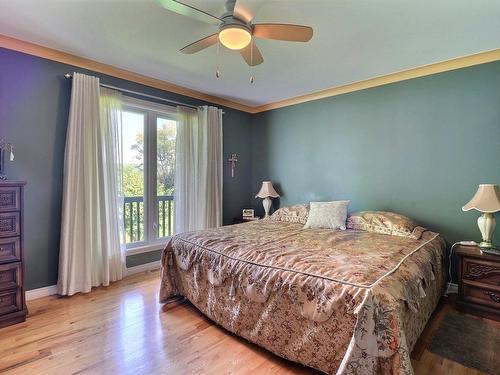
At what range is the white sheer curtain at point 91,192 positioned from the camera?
2807 mm

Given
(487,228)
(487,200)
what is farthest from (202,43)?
(487,228)

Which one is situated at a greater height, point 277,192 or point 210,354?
point 277,192

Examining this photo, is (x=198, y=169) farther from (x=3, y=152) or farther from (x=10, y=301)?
(x=10, y=301)

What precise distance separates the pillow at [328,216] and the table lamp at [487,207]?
1.18 meters

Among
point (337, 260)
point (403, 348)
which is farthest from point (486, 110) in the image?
point (403, 348)

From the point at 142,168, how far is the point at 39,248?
4.68ft

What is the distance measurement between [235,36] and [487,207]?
2619 mm

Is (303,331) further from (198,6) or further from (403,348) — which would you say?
(198,6)

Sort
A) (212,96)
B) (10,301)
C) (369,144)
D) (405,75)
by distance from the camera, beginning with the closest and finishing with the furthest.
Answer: (10,301)
(405,75)
(369,144)
(212,96)

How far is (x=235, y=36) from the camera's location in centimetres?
188

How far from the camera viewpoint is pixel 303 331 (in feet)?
5.43

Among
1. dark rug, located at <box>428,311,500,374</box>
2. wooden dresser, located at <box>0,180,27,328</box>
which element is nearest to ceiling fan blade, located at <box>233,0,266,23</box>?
wooden dresser, located at <box>0,180,27,328</box>

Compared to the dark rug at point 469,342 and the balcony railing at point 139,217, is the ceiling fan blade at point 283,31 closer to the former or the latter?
the dark rug at point 469,342

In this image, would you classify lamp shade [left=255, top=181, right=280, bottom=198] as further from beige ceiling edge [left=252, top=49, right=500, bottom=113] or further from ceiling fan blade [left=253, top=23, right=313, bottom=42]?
ceiling fan blade [left=253, top=23, right=313, bottom=42]
